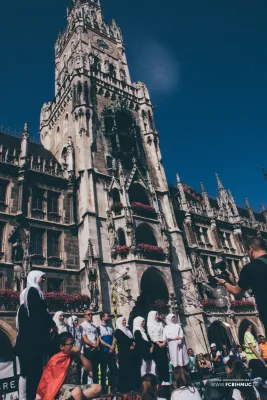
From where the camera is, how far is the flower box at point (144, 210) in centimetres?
2153

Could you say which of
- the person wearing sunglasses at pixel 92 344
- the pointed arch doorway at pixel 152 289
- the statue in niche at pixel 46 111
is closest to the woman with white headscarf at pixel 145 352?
the person wearing sunglasses at pixel 92 344

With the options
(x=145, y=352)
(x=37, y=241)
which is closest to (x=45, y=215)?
(x=37, y=241)

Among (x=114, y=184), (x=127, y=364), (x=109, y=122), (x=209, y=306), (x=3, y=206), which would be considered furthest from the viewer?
(x=109, y=122)

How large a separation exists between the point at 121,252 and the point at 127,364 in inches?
474

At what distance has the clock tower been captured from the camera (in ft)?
60.5

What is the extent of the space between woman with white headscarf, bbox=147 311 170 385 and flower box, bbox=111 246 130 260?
1056 centimetres

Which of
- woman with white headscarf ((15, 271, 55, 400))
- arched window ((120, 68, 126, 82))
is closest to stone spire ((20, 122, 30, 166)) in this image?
arched window ((120, 68, 126, 82))

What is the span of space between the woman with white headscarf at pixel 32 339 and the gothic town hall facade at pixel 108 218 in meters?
A: 11.0

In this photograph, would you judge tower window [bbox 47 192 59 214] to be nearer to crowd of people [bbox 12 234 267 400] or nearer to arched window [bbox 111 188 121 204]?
arched window [bbox 111 188 121 204]

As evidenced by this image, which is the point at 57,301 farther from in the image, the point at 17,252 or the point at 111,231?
the point at 111,231

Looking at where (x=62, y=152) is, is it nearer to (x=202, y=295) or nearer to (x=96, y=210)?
(x=96, y=210)

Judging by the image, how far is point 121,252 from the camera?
19.1 m

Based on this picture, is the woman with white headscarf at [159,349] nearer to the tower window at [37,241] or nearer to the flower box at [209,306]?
the tower window at [37,241]

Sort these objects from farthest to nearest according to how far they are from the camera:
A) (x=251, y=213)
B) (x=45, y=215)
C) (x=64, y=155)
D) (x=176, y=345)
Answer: (x=251, y=213) < (x=64, y=155) < (x=45, y=215) < (x=176, y=345)
